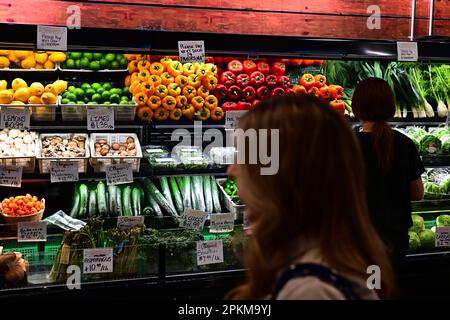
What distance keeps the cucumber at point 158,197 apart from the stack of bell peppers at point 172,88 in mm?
517

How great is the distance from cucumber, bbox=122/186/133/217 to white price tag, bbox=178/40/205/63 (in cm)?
117

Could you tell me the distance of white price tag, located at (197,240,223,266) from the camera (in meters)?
3.67

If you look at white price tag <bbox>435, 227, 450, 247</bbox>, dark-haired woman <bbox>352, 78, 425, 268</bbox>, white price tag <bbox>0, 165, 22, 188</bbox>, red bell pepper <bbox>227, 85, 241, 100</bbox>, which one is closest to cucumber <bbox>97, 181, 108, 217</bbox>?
white price tag <bbox>0, 165, 22, 188</bbox>

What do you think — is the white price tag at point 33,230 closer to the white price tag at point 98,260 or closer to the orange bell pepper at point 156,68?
the white price tag at point 98,260

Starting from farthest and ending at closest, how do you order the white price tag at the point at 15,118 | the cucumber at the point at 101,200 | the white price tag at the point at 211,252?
the cucumber at the point at 101,200
the white price tag at the point at 211,252
the white price tag at the point at 15,118

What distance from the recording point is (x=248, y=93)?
4344 millimetres

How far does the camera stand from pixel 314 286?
1232 mm

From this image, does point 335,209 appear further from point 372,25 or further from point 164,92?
point 372,25

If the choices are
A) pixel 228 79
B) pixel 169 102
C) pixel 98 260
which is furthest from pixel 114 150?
pixel 228 79

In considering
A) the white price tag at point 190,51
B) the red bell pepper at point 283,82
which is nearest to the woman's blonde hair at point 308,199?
the white price tag at point 190,51

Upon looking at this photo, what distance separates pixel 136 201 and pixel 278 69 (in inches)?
58.9

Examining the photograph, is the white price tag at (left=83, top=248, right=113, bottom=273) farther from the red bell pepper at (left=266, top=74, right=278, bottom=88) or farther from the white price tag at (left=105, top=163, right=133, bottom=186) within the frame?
the red bell pepper at (left=266, top=74, right=278, bottom=88)

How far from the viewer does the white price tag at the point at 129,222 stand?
371cm

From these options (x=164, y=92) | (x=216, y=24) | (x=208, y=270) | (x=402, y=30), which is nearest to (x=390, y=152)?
(x=208, y=270)
